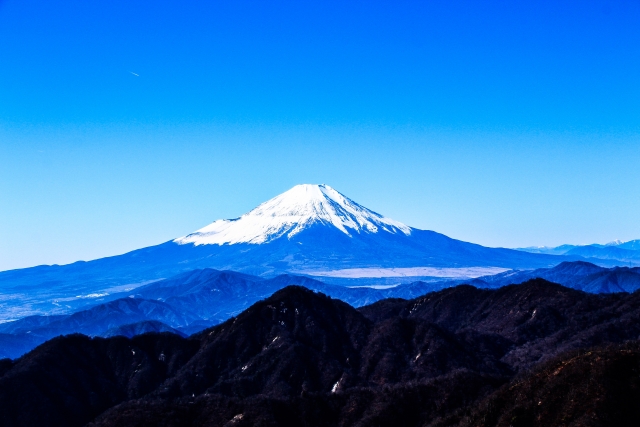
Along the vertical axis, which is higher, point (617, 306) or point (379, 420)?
point (617, 306)

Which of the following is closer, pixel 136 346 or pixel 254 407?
pixel 254 407

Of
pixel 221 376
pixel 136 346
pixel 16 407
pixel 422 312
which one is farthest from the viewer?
pixel 422 312

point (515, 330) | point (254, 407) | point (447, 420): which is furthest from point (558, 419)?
point (515, 330)

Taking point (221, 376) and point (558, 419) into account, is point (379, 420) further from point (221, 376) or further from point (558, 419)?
point (221, 376)

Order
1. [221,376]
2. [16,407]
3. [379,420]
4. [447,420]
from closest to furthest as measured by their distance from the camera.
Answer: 1. [447,420]
2. [379,420]
3. [16,407]
4. [221,376]

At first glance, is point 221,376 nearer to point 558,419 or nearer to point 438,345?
point 438,345

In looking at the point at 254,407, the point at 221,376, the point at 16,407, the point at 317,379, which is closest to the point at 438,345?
the point at 317,379
